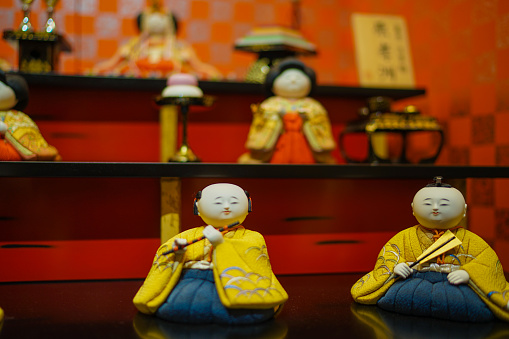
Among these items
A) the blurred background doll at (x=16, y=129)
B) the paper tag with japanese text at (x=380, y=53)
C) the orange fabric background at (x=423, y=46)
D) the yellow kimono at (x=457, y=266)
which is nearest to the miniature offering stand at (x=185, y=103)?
the blurred background doll at (x=16, y=129)

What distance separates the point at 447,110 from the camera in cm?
273

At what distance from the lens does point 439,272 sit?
1550 millimetres

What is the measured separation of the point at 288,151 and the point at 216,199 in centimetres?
72

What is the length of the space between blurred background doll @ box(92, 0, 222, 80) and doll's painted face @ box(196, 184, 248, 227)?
1.25 m

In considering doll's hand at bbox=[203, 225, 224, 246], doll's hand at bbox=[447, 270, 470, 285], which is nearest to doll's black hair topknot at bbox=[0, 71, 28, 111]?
doll's hand at bbox=[203, 225, 224, 246]

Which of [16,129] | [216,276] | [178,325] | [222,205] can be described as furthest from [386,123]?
[16,129]

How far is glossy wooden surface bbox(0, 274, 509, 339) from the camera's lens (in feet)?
4.53

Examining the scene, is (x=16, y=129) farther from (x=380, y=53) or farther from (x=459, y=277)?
(x=380, y=53)

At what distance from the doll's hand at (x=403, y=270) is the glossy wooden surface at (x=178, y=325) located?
128 mm

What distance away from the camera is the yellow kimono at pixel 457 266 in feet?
4.83

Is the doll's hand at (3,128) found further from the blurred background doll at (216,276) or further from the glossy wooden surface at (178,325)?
the blurred background doll at (216,276)

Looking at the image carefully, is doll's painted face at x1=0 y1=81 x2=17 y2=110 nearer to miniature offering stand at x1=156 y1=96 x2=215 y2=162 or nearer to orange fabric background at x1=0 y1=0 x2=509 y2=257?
miniature offering stand at x1=156 y1=96 x2=215 y2=162

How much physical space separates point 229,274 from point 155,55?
1631mm

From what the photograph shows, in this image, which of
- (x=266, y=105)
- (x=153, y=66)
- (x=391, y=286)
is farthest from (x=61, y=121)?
(x=391, y=286)
